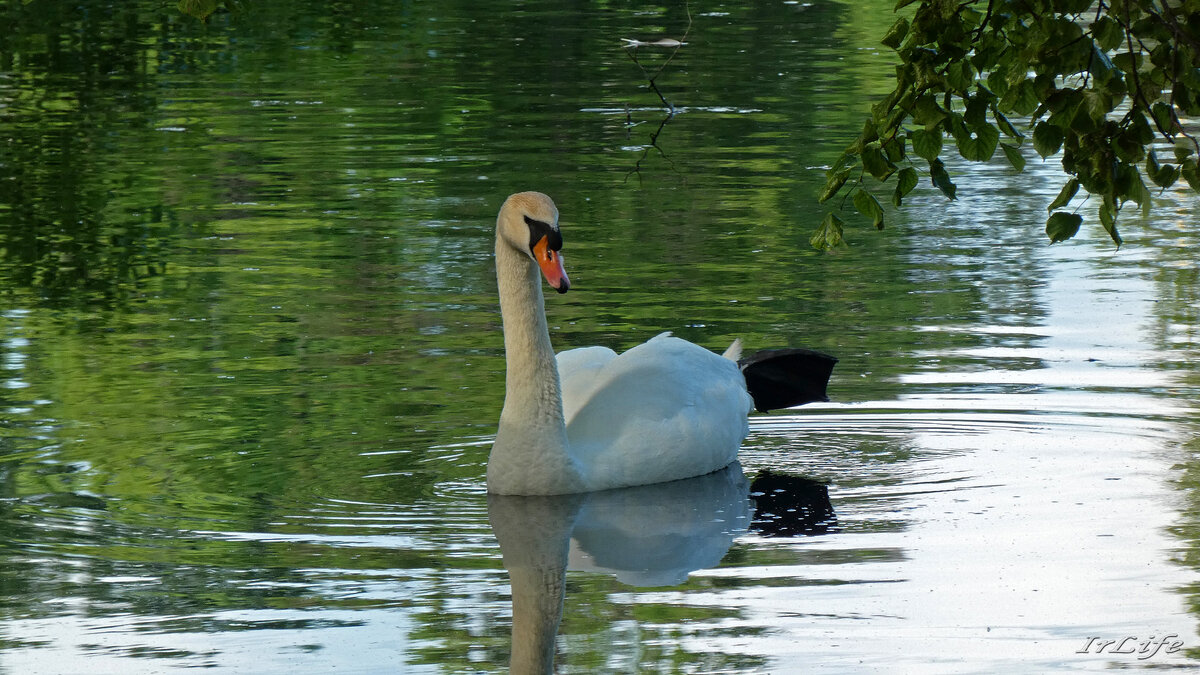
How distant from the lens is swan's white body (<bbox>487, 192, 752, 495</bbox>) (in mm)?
8430

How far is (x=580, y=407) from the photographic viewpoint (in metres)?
8.89

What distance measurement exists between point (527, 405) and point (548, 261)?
68cm

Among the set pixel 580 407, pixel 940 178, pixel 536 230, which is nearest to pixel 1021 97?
pixel 940 178

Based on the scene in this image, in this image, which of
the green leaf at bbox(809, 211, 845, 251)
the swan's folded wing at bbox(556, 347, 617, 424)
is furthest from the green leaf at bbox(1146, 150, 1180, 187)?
the swan's folded wing at bbox(556, 347, 617, 424)

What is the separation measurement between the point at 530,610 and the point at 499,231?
218 cm

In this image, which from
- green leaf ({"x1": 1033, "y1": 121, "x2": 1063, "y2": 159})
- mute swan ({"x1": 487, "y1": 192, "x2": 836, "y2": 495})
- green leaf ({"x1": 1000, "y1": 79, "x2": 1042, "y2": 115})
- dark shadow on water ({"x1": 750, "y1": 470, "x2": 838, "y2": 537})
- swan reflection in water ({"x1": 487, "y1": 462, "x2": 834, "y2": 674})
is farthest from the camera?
mute swan ({"x1": 487, "y1": 192, "x2": 836, "y2": 495})

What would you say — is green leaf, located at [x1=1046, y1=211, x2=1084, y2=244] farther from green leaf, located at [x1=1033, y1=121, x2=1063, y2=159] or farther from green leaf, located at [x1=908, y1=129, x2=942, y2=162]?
green leaf, located at [x1=908, y1=129, x2=942, y2=162]

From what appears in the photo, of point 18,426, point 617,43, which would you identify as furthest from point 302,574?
point 617,43

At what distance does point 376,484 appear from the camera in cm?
862

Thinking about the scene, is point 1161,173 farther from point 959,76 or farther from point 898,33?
point 898,33

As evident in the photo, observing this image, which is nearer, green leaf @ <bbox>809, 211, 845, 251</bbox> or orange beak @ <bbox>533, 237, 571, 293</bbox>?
green leaf @ <bbox>809, 211, 845, 251</bbox>

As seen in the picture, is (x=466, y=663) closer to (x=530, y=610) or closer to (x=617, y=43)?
(x=530, y=610)

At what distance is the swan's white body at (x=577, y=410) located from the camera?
843 cm

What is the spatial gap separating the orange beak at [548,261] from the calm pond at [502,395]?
3.31 feet
